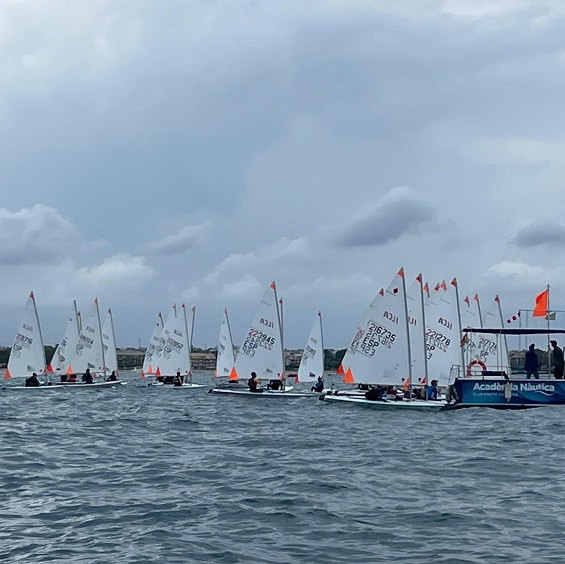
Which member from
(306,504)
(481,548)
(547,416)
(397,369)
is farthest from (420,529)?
(397,369)

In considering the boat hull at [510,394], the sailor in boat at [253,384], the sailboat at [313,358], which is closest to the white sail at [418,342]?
the boat hull at [510,394]

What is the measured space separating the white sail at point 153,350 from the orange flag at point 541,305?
1276 inches

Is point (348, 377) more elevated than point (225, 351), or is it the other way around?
point (225, 351)

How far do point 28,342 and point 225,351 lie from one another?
1392 cm

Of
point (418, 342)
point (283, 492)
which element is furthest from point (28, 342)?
point (283, 492)

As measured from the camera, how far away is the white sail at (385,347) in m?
35.4

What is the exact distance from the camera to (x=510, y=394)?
32.7m

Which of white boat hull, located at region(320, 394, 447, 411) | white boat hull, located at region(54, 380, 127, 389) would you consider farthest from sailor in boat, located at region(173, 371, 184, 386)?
white boat hull, located at region(320, 394, 447, 411)

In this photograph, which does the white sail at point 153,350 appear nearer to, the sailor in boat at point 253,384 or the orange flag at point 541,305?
the sailor in boat at point 253,384

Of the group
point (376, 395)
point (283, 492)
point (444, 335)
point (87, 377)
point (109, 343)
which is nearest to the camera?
point (283, 492)

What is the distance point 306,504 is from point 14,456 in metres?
8.30

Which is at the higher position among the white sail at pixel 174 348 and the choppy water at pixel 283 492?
the white sail at pixel 174 348

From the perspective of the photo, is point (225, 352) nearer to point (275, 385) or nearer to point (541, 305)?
point (275, 385)

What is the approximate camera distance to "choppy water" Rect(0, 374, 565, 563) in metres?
Result: 10.9
